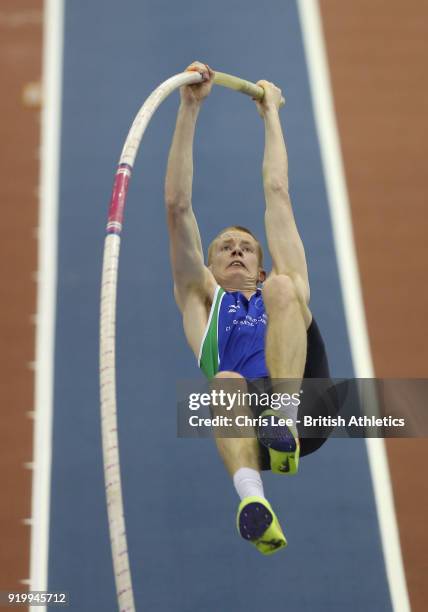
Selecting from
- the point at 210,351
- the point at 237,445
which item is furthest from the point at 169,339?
the point at 237,445

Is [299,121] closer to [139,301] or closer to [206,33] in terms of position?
[206,33]

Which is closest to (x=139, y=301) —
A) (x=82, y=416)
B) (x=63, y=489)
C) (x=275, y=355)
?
(x=82, y=416)

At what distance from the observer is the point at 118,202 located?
3.90 metres

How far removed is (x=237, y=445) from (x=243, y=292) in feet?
2.73

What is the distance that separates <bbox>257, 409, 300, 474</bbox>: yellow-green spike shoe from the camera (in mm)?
3803

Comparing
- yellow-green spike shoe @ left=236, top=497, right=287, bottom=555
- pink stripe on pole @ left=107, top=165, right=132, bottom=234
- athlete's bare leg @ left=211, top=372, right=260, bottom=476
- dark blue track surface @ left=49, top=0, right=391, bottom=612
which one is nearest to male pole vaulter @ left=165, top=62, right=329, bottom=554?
athlete's bare leg @ left=211, top=372, right=260, bottom=476

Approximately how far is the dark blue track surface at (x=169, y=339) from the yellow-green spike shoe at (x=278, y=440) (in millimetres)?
1129

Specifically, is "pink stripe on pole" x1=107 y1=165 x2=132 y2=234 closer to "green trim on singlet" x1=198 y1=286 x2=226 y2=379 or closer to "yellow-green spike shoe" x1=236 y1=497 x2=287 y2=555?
"green trim on singlet" x1=198 y1=286 x2=226 y2=379

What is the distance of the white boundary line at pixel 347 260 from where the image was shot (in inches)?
196

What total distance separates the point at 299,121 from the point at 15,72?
1.78 m

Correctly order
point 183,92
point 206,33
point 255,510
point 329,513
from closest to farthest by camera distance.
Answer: point 255,510, point 183,92, point 329,513, point 206,33

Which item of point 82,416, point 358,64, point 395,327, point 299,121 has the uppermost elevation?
point 358,64

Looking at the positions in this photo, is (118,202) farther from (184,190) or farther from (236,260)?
(236,260)

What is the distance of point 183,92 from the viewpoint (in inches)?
173
